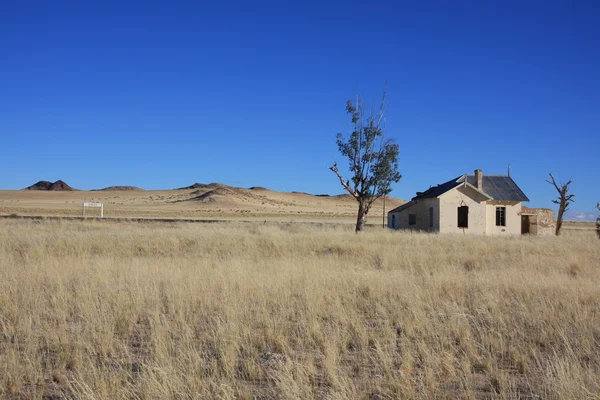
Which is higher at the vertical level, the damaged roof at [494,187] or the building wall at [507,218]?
the damaged roof at [494,187]

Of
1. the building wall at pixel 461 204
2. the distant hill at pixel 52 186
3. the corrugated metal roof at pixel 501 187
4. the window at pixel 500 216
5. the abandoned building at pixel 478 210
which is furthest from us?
the distant hill at pixel 52 186

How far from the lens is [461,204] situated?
31.7 m

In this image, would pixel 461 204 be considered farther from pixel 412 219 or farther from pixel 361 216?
pixel 361 216

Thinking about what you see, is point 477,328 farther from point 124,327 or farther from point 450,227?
point 450,227

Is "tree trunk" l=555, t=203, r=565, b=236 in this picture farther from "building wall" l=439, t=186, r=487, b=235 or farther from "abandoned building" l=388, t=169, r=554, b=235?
"building wall" l=439, t=186, r=487, b=235

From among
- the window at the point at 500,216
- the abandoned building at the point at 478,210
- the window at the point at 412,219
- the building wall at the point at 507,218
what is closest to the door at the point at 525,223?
the abandoned building at the point at 478,210

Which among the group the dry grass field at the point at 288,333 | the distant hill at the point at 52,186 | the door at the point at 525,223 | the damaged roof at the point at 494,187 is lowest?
the dry grass field at the point at 288,333

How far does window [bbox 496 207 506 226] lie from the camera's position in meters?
32.8

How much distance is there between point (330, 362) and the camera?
4.62 m

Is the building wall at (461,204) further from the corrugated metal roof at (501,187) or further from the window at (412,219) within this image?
the window at (412,219)

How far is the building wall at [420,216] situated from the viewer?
105 ft

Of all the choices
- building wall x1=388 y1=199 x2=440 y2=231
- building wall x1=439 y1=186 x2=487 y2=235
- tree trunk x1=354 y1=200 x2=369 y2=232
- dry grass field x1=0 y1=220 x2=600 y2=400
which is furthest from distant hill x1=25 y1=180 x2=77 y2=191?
dry grass field x1=0 y1=220 x2=600 y2=400

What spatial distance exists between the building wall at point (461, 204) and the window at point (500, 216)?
153cm

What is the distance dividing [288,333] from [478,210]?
28.5m
